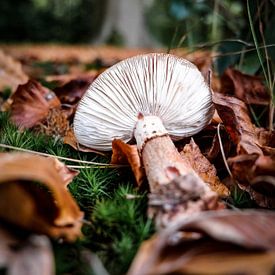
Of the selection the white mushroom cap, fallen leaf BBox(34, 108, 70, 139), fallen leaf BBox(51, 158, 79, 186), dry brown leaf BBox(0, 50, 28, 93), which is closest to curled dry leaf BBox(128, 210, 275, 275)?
fallen leaf BBox(51, 158, 79, 186)

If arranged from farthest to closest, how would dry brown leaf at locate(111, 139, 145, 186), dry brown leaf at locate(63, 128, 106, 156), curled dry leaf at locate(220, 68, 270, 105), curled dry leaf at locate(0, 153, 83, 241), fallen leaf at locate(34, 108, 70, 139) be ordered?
curled dry leaf at locate(220, 68, 270, 105), fallen leaf at locate(34, 108, 70, 139), dry brown leaf at locate(63, 128, 106, 156), dry brown leaf at locate(111, 139, 145, 186), curled dry leaf at locate(0, 153, 83, 241)

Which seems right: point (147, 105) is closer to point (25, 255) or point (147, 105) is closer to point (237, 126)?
point (237, 126)

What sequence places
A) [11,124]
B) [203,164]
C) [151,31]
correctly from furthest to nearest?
[151,31]
[11,124]
[203,164]

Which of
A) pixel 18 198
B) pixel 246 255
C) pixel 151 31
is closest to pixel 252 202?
pixel 246 255

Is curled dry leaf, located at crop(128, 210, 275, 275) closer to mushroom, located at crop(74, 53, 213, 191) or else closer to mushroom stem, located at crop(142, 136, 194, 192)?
mushroom stem, located at crop(142, 136, 194, 192)

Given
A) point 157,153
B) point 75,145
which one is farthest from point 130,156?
point 75,145

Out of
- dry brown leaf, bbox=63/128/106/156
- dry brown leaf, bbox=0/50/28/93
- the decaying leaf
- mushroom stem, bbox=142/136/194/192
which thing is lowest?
dry brown leaf, bbox=0/50/28/93

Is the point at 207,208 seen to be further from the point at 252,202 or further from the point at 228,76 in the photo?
the point at 228,76
